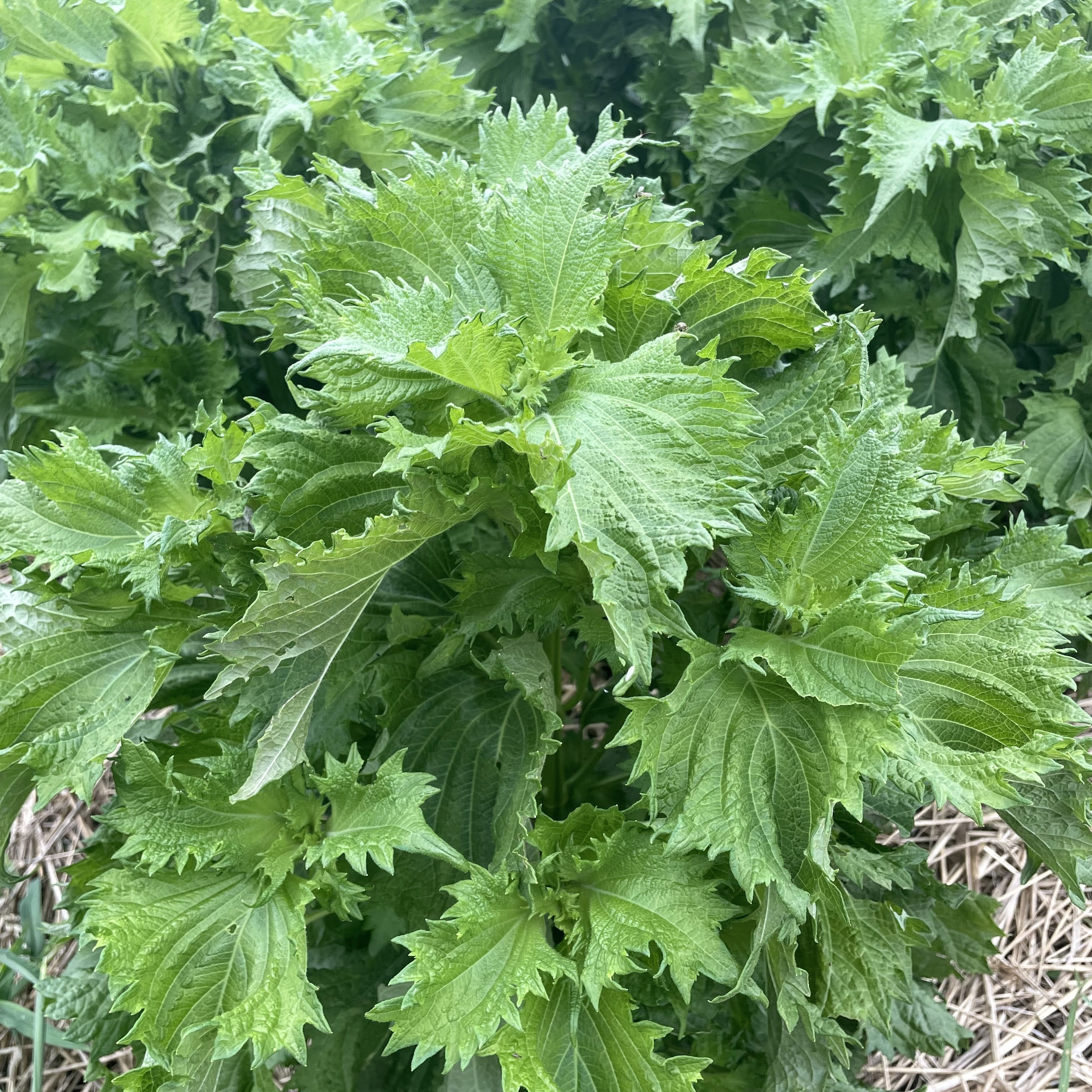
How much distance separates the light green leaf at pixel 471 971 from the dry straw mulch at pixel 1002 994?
0.50 metres

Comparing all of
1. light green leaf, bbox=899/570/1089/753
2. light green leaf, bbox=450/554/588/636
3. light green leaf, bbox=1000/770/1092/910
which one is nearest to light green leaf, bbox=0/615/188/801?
light green leaf, bbox=450/554/588/636

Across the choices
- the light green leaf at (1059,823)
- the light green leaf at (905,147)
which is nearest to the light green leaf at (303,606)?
the light green leaf at (1059,823)

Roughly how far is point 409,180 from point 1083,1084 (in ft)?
3.96

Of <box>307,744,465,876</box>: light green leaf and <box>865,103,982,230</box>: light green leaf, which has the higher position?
<box>865,103,982,230</box>: light green leaf

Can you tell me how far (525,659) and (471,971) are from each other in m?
0.23

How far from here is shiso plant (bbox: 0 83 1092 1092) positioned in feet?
2.13

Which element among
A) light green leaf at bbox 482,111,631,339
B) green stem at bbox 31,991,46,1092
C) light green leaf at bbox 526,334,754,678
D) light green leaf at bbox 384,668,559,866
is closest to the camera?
light green leaf at bbox 526,334,754,678

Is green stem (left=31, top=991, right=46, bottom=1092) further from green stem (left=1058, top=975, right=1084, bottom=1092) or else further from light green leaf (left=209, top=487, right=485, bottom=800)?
green stem (left=1058, top=975, right=1084, bottom=1092)

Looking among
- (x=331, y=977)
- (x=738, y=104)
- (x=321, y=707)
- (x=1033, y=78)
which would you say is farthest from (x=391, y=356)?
(x=1033, y=78)

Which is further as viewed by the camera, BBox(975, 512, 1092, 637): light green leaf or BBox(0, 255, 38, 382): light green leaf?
BBox(0, 255, 38, 382): light green leaf

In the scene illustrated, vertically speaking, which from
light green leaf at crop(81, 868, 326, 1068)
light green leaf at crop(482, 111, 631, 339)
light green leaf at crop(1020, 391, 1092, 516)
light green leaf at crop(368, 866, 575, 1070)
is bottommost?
light green leaf at crop(1020, 391, 1092, 516)

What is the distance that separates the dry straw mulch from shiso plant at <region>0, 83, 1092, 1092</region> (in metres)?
0.31

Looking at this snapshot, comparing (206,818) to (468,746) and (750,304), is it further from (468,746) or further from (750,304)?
(750,304)

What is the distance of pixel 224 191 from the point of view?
1180 millimetres
